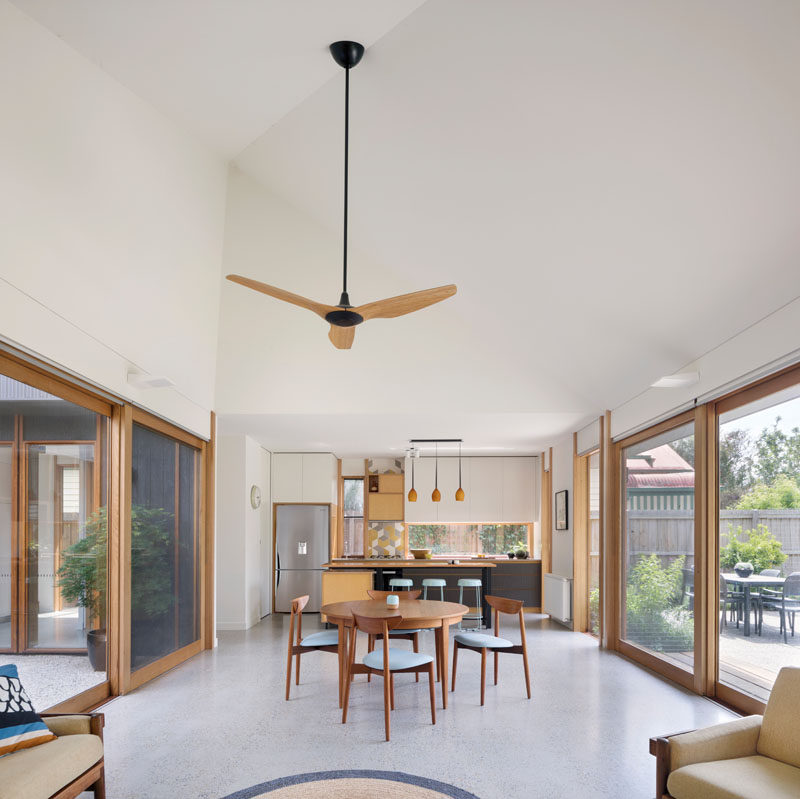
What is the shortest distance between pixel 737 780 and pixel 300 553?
826 centimetres

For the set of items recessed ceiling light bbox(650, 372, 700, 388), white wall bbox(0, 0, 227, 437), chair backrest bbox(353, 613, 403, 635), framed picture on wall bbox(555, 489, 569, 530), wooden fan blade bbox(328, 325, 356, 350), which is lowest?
chair backrest bbox(353, 613, 403, 635)

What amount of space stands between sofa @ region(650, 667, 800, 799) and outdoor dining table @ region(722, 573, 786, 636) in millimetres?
1483

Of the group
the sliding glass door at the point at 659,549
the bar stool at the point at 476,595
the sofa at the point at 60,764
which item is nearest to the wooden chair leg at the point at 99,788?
the sofa at the point at 60,764

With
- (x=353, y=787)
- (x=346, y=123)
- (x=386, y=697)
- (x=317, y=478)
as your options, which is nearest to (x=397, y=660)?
(x=386, y=697)

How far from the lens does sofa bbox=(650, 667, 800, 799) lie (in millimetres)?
2744

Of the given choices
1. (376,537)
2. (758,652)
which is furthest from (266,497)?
(758,652)

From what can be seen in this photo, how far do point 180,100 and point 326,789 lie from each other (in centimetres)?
435

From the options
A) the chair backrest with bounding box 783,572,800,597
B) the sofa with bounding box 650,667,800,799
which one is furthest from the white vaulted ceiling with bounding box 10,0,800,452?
the sofa with bounding box 650,667,800,799

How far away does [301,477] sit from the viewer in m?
10.9

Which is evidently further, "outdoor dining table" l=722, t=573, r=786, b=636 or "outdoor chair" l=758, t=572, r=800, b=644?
"outdoor dining table" l=722, t=573, r=786, b=636

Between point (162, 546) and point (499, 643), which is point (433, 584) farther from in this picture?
point (162, 546)

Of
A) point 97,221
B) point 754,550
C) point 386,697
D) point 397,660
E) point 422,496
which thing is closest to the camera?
point 386,697

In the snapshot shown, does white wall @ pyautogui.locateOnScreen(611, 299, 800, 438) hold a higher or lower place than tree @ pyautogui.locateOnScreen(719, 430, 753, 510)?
higher

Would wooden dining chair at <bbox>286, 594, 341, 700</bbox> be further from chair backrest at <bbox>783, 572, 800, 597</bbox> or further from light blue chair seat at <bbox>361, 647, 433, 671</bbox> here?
chair backrest at <bbox>783, 572, 800, 597</bbox>
